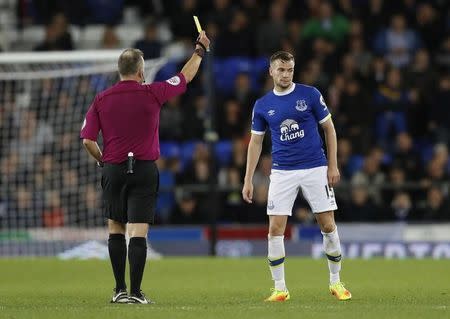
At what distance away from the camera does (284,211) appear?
9961 mm

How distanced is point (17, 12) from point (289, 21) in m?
5.37

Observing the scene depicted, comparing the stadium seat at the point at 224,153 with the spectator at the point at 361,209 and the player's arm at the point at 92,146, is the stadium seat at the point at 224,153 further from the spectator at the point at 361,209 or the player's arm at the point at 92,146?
the player's arm at the point at 92,146

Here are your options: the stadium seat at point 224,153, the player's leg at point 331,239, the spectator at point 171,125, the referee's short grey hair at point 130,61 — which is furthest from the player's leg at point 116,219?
the spectator at point 171,125

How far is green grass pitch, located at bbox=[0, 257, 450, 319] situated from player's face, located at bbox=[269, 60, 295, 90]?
179 centimetres

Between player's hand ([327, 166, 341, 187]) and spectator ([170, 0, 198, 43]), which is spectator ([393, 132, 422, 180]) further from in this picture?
player's hand ([327, 166, 341, 187])

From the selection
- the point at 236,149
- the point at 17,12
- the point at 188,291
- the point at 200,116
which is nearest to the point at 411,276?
the point at 188,291

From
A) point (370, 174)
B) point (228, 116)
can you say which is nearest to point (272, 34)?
point (228, 116)

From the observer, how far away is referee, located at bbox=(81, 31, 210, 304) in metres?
9.59

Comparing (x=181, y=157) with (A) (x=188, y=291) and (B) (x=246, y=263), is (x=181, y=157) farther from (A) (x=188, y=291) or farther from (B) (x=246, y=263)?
(A) (x=188, y=291)

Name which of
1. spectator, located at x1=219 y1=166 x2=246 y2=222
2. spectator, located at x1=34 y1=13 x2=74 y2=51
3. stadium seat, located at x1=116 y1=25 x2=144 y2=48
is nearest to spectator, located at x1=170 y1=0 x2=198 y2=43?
stadium seat, located at x1=116 y1=25 x2=144 y2=48

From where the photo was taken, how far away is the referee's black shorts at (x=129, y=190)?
31.5 ft

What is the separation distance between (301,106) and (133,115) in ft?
4.64

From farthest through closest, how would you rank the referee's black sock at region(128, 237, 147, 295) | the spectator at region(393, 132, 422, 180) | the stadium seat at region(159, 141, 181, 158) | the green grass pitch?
the stadium seat at region(159, 141, 181, 158) → the spectator at region(393, 132, 422, 180) → the referee's black sock at region(128, 237, 147, 295) → the green grass pitch

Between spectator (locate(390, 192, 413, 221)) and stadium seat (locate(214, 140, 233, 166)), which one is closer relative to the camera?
spectator (locate(390, 192, 413, 221))
